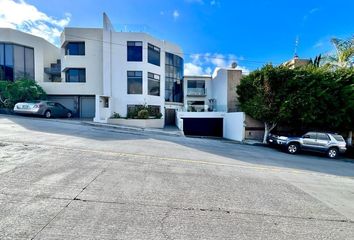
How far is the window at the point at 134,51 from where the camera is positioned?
20969mm

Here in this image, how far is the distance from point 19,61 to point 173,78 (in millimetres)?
18087

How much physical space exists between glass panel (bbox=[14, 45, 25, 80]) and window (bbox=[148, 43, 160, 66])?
1456cm

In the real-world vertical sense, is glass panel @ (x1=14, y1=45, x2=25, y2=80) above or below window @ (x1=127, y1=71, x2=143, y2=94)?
above

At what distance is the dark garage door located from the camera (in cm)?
2433

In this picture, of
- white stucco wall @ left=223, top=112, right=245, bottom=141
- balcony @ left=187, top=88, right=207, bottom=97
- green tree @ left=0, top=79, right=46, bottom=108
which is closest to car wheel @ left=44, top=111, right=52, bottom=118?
green tree @ left=0, top=79, right=46, bottom=108

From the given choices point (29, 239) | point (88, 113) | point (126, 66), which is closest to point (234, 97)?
point (126, 66)

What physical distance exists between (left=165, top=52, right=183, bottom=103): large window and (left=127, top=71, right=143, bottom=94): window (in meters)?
6.38

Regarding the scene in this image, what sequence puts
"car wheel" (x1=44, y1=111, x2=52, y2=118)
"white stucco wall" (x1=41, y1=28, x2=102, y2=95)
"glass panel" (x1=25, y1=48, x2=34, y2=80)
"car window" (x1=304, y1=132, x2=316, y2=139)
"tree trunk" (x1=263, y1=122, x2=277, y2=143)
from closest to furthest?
"car window" (x1=304, y1=132, x2=316, y2=139), "tree trunk" (x1=263, y1=122, x2=277, y2=143), "car wheel" (x1=44, y1=111, x2=52, y2=118), "white stucco wall" (x1=41, y1=28, x2=102, y2=95), "glass panel" (x1=25, y1=48, x2=34, y2=80)

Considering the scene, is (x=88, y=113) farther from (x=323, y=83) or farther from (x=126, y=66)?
(x=323, y=83)

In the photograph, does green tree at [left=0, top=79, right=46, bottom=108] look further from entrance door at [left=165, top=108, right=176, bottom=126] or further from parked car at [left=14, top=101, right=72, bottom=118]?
entrance door at [left=165, top=108, right=176, bottom=126]

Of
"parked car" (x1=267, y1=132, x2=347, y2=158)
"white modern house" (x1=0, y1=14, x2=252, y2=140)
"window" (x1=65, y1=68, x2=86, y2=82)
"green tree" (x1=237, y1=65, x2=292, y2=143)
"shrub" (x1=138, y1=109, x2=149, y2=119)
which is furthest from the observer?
"window" (x1=65, y1=68, x2=86, y2=82)

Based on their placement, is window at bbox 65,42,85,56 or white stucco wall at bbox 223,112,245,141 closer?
white stucco wall at bbox 223,112,245,141

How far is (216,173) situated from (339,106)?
1451 centimetres

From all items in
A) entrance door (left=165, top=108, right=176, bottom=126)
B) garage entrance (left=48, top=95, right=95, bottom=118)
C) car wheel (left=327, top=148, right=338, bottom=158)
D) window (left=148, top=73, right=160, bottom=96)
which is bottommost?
car wheel (left=327, top=148, right=338, bottom=158)
